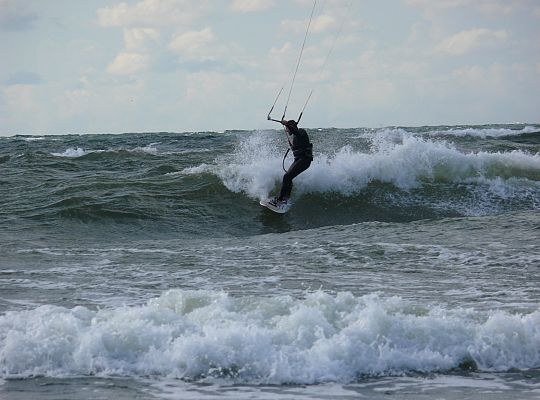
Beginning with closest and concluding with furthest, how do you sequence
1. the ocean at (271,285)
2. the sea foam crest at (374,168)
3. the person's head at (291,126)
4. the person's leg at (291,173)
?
the ocean at (271,285) → the person's head at (291,126) → the person's leg at (291,173) → the sea foam crest at (374,168)

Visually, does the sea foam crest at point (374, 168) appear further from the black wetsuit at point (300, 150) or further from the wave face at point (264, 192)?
the black wetsuit at point (300, 150)

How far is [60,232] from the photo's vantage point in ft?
44.4

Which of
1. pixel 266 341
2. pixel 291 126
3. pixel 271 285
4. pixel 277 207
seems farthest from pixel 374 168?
pixel 266 341

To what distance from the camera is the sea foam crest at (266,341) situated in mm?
6137

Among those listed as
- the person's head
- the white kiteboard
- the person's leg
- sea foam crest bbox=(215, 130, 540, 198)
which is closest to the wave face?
sea foam crest bbox=(215, 130, 540, 198)

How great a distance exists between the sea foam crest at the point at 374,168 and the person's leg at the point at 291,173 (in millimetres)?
1175

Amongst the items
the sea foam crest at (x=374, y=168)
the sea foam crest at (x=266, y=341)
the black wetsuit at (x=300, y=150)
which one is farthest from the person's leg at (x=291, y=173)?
the sea foam crest at (x=266, y=341)

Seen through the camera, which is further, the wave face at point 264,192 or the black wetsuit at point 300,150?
the black wetsuit at point 300,150

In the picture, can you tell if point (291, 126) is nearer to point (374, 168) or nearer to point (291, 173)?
point (291, 173)

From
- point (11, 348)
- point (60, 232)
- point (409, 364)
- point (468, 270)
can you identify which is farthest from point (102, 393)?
point (60, 232)

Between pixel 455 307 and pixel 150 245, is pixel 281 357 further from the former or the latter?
pixel 150 245

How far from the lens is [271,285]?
8.99 meters

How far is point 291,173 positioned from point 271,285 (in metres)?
6.96

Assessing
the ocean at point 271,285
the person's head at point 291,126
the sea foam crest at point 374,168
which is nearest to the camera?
the ocean at point 271,285
